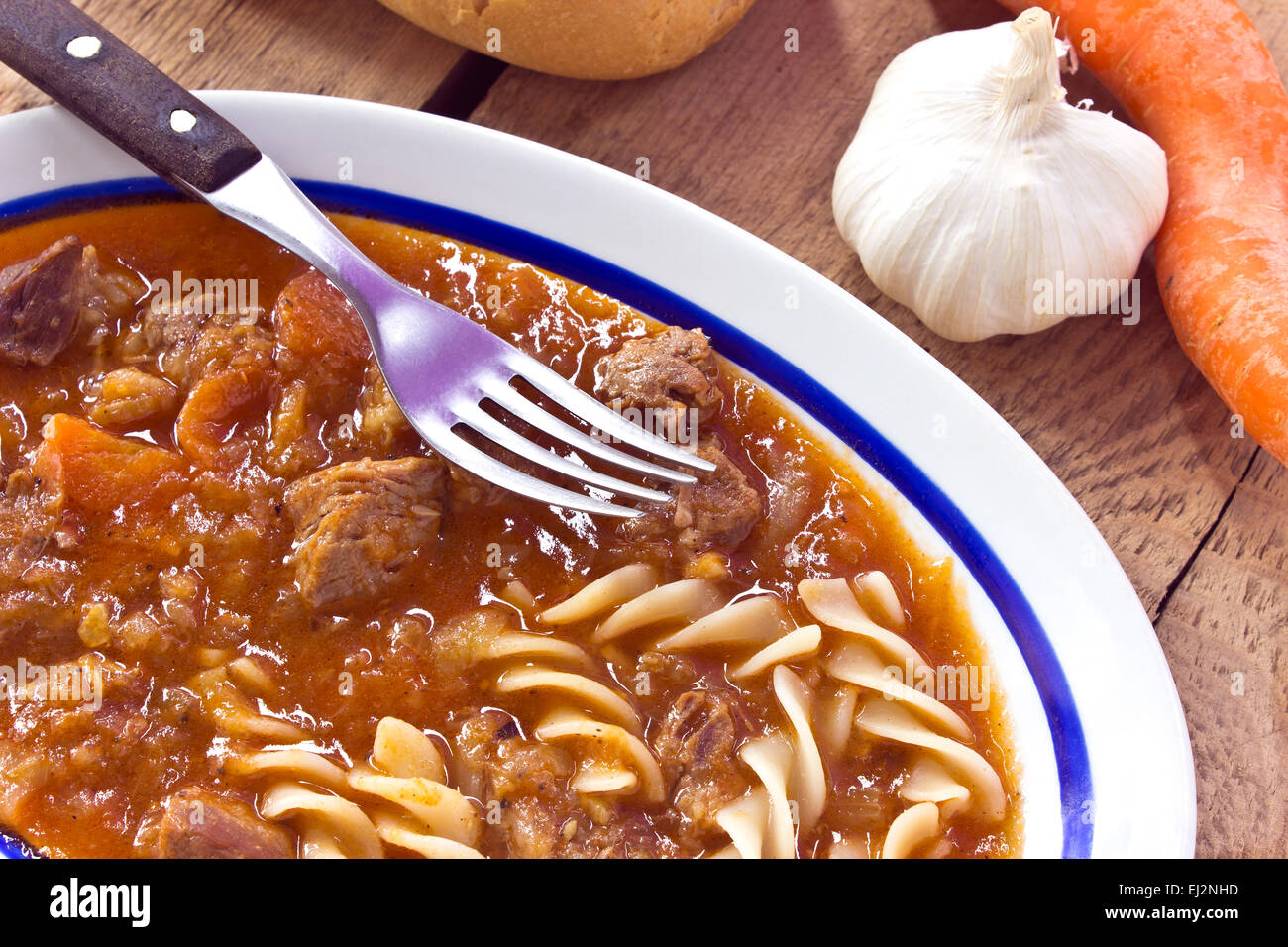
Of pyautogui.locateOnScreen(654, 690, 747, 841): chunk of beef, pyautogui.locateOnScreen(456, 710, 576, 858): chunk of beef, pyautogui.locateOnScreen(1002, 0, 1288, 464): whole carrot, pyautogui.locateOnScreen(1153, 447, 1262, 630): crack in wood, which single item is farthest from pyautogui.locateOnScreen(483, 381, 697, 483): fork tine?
pyautogui.locateOnScreen(1002, 0, 1288, 464): whole carrot

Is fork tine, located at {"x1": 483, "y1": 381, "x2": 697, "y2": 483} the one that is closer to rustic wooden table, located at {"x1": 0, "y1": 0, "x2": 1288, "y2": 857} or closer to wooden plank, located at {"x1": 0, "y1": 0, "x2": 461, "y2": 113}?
rustic wooden table, located at {"x1": 0, "y1": 0, "x2": 1288, "y2": 857}

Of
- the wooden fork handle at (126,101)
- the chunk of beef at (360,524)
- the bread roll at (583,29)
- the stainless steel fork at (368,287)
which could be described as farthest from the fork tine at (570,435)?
the bread roll at (583,29)

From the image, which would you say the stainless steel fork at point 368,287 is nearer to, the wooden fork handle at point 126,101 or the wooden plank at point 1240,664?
the wooden fork handle at point 126,101

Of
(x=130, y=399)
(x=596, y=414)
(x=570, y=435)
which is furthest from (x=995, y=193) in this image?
(x=130, y=399)

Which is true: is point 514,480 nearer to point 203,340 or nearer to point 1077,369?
point 203,340
